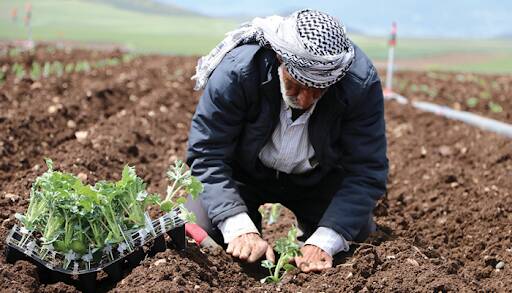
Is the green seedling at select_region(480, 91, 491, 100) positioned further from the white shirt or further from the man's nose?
the man's nose

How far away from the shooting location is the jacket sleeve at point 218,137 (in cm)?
313

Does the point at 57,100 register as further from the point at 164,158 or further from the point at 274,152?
the point at 274,152

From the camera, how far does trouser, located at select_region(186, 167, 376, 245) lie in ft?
11.8

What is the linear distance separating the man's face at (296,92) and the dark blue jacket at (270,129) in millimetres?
63

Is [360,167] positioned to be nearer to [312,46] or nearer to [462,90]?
[312,46]

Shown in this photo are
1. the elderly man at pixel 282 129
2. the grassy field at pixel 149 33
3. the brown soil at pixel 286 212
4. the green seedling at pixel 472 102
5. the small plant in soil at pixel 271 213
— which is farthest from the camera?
the grassy field at pixel 149 33

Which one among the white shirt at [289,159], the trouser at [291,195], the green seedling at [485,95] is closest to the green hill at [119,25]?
the green seedling at [485,95]

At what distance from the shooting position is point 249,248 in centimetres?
309

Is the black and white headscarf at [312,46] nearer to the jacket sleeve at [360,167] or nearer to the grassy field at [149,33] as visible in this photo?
the jacket sleeve at [360,167]

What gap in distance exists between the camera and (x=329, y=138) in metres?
3.29

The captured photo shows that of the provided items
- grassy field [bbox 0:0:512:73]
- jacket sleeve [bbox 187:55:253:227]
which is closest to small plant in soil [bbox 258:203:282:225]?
jacket sleeve [bbox 187:55:253:227]

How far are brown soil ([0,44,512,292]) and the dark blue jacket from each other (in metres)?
0.22

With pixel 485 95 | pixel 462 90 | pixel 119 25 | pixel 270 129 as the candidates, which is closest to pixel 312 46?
pixel 270 129

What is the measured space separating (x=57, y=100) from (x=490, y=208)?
3882 millimetres
